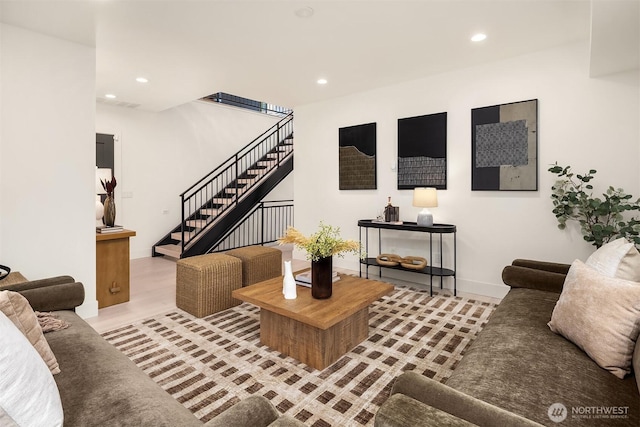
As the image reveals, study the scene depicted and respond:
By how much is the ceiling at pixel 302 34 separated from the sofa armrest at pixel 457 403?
7.74 ft

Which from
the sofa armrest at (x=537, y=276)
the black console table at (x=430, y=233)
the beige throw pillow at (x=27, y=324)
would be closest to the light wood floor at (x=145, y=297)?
the black console table at (x=430, y=233)

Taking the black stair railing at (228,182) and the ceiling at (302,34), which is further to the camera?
the black stair railing at (228,182)

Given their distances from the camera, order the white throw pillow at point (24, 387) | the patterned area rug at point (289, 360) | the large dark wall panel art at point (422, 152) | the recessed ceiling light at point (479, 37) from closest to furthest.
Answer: the white throw pillow at point (24, 387), the patterned area rug at point (289, 360), the recessed ceiling light at point (479, 37), the large dark wall panel art at point (422, 152)

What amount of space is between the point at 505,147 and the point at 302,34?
2.51 metres

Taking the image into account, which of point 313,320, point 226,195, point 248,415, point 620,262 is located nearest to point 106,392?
point 248,415

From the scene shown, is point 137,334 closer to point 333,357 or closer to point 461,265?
point 333,357

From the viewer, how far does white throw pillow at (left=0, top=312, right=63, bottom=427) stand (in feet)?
2.98

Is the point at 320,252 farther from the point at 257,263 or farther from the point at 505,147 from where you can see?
the point at 505,147

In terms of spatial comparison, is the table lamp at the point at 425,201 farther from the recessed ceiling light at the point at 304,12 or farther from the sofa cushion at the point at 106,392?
the sofa cushion at the point at 106,392

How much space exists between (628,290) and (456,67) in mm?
3338

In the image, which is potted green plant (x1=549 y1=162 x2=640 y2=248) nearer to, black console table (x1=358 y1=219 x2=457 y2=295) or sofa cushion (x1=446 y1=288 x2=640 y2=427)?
black console table (x1=358 y1=219 x2=457 y2=295)

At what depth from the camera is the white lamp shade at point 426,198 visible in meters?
4.04

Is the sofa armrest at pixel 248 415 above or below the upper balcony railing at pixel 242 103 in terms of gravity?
below

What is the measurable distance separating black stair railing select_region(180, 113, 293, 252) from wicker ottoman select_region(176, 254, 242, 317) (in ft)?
7.69
